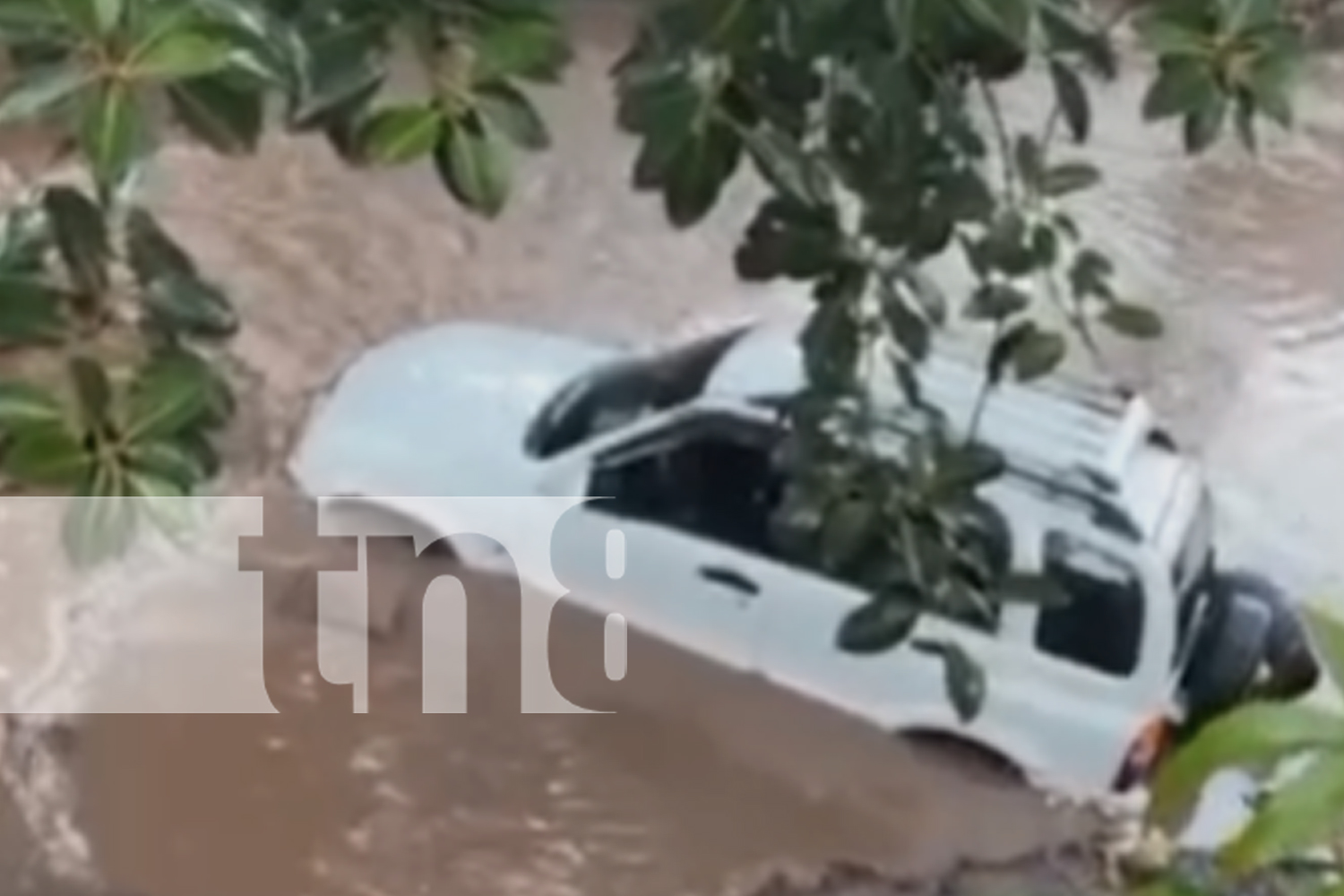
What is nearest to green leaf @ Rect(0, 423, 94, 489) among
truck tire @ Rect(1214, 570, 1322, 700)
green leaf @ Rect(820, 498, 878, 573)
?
green leaf @ Rect(820, 498, 878, 573)

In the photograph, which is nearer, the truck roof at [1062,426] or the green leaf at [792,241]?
the green leaf at [792,241]

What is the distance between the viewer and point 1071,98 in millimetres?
977

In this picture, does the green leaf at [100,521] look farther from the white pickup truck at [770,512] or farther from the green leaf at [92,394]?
the white pickup truck at [770,512]

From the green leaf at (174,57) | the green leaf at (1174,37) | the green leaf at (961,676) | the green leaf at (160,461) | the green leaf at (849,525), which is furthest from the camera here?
the green leaf at (961,676)

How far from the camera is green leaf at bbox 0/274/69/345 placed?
2.53 feet

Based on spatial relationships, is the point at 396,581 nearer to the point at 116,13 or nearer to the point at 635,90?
the point at 635,90

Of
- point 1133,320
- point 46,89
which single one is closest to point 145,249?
point 46,89

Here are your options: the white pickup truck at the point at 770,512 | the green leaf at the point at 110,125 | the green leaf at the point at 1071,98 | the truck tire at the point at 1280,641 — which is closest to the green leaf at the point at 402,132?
the green leaf at the point at 110,125

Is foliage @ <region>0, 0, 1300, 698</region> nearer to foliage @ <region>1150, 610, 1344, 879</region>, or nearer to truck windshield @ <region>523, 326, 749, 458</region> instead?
truck windshield @ <region>523, 326, 749, 458</region>

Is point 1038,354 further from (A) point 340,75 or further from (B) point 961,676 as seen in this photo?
(A) point 340,75

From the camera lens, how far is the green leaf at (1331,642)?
74 centimetres

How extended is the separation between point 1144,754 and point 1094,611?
0.23ft

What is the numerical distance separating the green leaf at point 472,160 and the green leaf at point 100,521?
0.46 feet

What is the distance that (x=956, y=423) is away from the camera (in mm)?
1104
